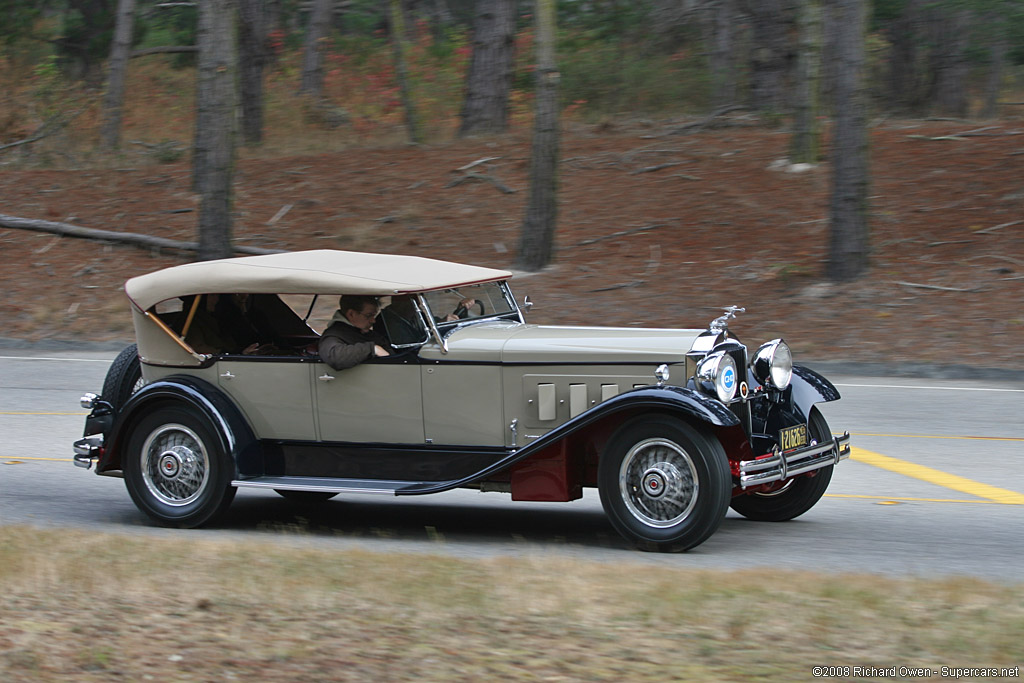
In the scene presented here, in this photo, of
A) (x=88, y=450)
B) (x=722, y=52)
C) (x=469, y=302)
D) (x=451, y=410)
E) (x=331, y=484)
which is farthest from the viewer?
(x=722, y=52)

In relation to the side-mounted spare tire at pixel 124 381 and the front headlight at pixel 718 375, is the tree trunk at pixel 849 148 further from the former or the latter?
the side-mounted spare tire at pixel 124 381

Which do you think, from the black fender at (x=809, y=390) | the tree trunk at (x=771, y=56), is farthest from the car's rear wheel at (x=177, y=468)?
the tree trunk at (x=771, y=56)

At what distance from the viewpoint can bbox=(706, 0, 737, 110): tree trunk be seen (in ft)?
91.1

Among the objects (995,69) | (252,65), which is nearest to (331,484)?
(252,65)

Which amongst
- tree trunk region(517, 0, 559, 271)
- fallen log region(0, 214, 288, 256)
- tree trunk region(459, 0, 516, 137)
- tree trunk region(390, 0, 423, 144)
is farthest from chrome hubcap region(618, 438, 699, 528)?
tree trunk region(390, 0, 423, 144)

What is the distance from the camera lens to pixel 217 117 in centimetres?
1889

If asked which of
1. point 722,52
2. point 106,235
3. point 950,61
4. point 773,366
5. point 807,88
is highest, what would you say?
point 722,52

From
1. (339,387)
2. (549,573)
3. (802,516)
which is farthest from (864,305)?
(549,573)

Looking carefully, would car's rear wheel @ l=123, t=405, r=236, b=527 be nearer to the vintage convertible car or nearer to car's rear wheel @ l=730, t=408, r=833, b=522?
the vintage convertible car

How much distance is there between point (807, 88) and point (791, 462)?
47.7 ft

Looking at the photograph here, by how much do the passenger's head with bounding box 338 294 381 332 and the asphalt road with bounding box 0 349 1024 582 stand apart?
4.31 ft

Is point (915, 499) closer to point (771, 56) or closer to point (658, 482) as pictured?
point (658, 482)

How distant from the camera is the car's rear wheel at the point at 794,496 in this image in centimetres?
747

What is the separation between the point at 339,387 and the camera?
24.2ft
